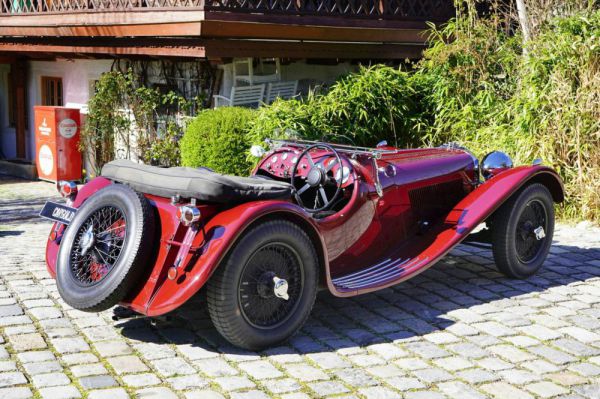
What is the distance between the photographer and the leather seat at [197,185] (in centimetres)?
459

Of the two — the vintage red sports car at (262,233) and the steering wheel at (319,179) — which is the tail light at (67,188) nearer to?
the vintage red sports car at (262,233)

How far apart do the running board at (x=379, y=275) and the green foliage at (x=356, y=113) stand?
3.82 metres

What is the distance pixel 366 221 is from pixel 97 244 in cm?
183

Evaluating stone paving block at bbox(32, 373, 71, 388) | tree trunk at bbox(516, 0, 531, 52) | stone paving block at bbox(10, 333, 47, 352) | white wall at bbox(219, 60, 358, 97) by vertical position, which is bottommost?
stone paving block at bbox(32, 373, 71, 388)

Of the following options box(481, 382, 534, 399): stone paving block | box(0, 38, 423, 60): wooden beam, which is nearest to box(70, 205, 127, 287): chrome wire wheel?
box(481, 382, 534, 399): stone paving block

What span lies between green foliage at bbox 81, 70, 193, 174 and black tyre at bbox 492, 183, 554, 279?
6.46 metres

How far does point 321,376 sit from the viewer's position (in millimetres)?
4289

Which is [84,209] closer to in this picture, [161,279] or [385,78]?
[161,279]

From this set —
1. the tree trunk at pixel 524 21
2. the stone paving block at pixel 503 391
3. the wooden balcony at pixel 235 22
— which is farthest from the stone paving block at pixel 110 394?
the tree trunk at pixel 524 21

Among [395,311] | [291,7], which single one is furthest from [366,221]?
[291,7]

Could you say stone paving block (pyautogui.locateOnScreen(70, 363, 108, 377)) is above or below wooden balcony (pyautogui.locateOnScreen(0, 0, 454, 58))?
below

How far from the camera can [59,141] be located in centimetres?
1283

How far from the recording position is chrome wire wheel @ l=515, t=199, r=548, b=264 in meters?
6.24

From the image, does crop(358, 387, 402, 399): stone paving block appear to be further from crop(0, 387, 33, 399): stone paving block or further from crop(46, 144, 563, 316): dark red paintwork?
crop(0, 387, 33, 399): stone paving block
